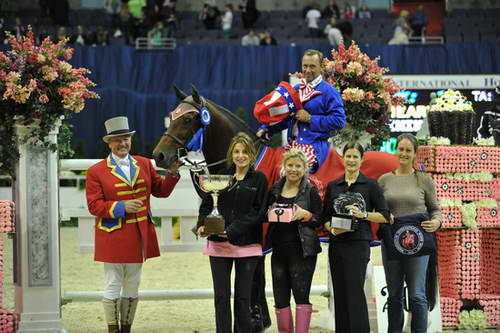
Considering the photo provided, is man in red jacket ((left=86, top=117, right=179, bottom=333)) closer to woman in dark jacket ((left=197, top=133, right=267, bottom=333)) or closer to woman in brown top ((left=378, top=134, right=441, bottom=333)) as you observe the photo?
woman in dark jacket ((left=197, top=133, right=267, bottom=333))

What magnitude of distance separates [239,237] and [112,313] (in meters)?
1.09

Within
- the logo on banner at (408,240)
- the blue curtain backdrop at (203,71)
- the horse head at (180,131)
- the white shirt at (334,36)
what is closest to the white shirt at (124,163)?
the horse head at (180,131)

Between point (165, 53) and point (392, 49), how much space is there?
4.59 m

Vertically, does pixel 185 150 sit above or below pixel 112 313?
above

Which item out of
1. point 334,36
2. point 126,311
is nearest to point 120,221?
point 126,311

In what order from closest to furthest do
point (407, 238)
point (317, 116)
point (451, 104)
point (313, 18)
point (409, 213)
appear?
1. point (407, 238)
2. point (409, 213)
3. point (317, 116)
4. point (451, 104)
5. point (313, 18)

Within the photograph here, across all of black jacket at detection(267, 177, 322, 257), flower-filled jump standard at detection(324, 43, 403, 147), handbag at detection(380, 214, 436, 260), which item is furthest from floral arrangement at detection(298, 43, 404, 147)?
black jacket at detection(267, 177, 322, 257)

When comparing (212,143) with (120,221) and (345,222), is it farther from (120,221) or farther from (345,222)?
(345,222)

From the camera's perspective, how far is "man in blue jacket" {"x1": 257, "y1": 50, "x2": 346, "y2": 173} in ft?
18.8

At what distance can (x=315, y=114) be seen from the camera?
5820 mm

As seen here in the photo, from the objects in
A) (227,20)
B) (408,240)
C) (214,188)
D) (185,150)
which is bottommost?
(408,240)

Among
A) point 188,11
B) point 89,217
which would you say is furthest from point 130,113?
point 89,217

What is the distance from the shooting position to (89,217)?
6641 millimetres

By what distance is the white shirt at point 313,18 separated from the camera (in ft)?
62.5
